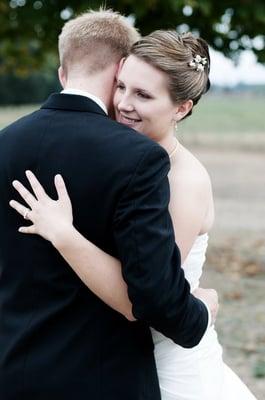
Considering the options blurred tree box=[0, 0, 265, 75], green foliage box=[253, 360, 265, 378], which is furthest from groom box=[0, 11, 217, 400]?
blurred tree box=[0, 0, 265, 75]

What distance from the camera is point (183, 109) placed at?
229 cm

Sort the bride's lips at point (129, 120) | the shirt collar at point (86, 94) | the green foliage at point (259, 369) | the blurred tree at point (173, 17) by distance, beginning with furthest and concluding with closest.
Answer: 1. the blurred tree at point (173, 17)
2. the green foliage at point (259, 369)
3. the bride's lips at point (129, 120)
4. the shirt collar at point (86, 94)

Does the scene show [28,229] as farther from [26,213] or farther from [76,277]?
[76,277]

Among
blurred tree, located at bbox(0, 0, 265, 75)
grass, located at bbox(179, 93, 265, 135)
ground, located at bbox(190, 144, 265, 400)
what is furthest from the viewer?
grass, located at bbox(179, 93, 265, 135)

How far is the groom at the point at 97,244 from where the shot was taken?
195cm

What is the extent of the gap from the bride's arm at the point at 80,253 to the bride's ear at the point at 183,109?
47cm

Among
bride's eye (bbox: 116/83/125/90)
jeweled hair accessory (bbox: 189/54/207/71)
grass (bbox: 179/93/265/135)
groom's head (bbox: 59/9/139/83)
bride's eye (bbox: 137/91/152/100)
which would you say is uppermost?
groom's head (bbox: 59/9/139/83)

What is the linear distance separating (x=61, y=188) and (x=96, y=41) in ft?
1.54

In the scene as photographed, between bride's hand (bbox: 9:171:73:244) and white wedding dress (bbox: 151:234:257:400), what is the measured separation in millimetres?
416

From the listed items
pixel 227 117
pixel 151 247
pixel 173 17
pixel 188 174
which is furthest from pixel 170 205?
pixel 227 117

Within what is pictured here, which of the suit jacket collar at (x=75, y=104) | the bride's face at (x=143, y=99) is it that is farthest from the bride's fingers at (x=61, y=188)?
the bride's face at (x=143, y=99)

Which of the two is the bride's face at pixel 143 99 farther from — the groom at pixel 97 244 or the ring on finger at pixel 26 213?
the ring on finger at pixel 26 213

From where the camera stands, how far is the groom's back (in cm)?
200

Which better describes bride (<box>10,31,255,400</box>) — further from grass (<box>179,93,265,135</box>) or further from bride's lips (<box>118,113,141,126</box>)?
grass (<box>179,93,265,135</box>)
